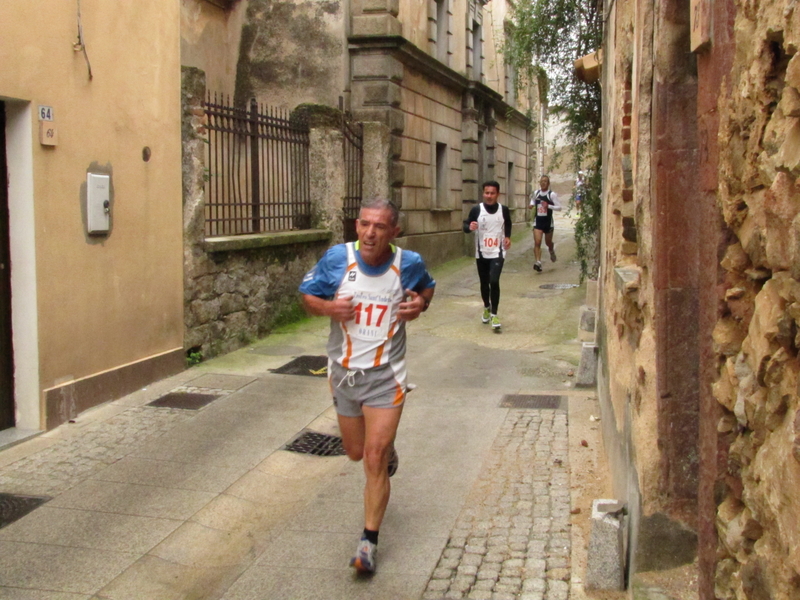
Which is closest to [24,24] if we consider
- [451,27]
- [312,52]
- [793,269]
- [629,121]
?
[629,121]

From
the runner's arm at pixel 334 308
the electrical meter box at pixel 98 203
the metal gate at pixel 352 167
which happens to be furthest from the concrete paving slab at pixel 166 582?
the metal gate at pixel 352 167

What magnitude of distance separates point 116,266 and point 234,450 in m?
2.16

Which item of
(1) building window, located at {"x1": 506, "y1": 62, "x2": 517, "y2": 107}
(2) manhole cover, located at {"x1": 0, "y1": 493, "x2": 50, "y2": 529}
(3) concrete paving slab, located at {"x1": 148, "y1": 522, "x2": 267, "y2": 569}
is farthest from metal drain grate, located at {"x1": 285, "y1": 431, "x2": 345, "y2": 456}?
(1) building window, located at {"x1": 506, "y1": 62, "x2": 517, "y2": 107}

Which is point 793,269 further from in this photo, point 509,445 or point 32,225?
point 32,225

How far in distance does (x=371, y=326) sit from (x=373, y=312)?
7 centimetres

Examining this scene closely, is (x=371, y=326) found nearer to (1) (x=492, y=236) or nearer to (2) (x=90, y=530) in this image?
(2) (x=90, y=530)

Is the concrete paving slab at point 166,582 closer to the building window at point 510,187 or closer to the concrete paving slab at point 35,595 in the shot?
the concrete paving slab at point 35,595

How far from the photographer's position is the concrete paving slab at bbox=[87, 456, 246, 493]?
534 centimetres

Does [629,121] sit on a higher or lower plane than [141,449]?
higher

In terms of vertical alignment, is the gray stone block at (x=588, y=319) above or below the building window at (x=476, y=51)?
below

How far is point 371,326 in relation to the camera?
426 centimetres

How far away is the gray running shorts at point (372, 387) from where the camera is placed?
424 cm

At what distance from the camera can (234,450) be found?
600 centimetres

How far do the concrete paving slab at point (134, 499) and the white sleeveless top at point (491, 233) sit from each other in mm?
5955
